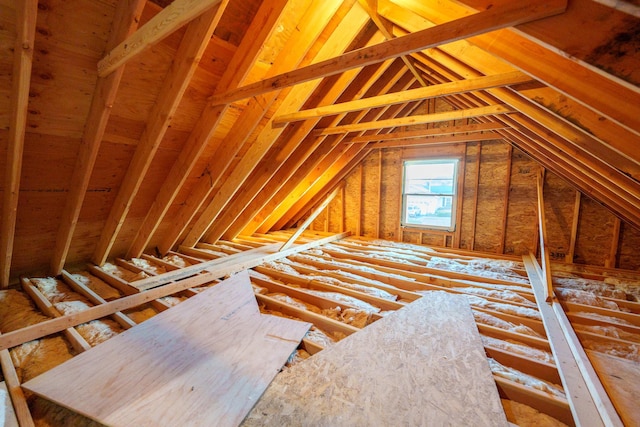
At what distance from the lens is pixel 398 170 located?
17.0 ft

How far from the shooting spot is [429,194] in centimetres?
479

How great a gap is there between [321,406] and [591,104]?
6.04 ft

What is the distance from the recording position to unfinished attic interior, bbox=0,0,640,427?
1.22m

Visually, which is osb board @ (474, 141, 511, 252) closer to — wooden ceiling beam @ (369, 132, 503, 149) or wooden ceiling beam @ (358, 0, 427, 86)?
wooden ceiling beam @ (369, 132, 503, 149)

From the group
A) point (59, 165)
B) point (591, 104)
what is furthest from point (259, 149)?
point (591, 104)

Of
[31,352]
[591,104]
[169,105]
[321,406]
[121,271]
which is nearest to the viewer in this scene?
[591,104]

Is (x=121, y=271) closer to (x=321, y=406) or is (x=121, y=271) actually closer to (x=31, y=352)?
(x=31, y=352)

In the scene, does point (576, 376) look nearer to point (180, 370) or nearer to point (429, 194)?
point (180, 370)

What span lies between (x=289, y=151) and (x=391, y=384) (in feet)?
8.53

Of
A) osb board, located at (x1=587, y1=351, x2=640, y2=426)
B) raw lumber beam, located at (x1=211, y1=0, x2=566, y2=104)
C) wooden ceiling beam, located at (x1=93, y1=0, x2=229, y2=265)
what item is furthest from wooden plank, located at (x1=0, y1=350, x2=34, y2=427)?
osb board, located at (x1=587, y1=351, x2=640, y2=426)

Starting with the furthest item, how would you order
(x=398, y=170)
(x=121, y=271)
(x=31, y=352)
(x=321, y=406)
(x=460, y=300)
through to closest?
(x=398, y=170)
(x=121, y=271)
(x=460, y=300)
(x=31, y=352)
(x=321, y=406)

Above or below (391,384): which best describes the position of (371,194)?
above

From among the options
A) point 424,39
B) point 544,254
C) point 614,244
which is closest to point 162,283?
point 424,39

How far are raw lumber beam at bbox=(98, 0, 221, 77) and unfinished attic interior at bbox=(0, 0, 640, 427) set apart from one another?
0.6 inches
